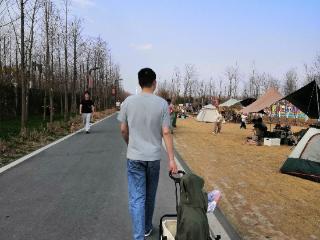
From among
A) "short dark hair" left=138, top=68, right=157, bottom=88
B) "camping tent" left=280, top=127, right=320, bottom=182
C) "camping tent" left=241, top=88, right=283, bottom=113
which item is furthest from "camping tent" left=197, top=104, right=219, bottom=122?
"short dark hair" left=138, top=68, right=157, bottom=88

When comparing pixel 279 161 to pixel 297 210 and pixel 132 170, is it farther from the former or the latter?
pixel 132 170

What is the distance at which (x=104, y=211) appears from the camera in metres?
6.86

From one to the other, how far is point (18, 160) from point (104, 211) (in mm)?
6155

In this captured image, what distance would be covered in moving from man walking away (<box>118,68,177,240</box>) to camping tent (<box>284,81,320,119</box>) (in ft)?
43.3

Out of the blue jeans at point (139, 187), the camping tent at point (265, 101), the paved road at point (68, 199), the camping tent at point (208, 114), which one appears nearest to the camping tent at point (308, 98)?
the camping tent at point (265, 101)

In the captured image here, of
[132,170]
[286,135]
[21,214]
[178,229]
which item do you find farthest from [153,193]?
[286,135]

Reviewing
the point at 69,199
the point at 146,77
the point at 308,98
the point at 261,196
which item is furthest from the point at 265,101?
the point at 146,77

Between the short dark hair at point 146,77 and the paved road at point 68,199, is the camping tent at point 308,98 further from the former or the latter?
the short dark hair at point 146,77

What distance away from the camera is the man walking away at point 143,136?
5184mm

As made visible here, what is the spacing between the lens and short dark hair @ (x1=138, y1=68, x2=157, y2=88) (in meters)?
5.22

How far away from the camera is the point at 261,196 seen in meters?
8.72

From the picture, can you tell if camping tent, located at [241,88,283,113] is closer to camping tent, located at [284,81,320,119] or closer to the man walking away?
camping tent, located at [284,81,320,119]

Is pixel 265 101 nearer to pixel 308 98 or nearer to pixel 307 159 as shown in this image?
pixel 308 98

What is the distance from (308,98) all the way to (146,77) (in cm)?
1458
